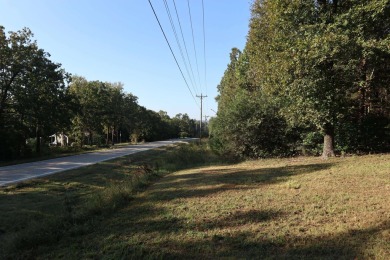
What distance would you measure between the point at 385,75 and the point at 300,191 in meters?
11.3

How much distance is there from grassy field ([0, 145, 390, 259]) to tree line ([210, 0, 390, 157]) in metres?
5.01

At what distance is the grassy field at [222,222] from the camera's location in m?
5.32

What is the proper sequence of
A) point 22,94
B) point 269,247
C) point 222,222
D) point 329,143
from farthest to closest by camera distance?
point 22,94 < point 329,143 < point 222,222 < point 269,247

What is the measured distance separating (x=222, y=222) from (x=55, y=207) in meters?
5.84

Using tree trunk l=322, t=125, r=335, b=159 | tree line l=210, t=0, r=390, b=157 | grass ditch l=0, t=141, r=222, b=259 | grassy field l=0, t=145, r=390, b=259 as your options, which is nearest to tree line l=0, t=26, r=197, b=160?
grass ditch l=0, t=141, r=222, b=259

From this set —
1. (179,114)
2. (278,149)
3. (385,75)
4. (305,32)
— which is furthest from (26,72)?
(179,114)

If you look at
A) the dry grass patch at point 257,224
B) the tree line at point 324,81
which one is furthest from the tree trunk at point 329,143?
the dry grass patch at point 257,224

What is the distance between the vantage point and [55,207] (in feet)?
33.4

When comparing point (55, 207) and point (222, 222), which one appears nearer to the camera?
point (222, 222)

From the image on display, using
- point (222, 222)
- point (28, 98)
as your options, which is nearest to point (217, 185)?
point (222, 222)

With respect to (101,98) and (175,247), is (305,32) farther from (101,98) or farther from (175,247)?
(101,98)

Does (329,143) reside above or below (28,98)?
below

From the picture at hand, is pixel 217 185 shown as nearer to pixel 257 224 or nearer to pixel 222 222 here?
pixel 222 222

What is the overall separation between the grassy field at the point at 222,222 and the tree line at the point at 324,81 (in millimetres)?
5007
